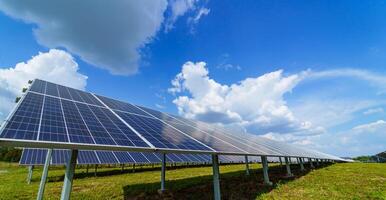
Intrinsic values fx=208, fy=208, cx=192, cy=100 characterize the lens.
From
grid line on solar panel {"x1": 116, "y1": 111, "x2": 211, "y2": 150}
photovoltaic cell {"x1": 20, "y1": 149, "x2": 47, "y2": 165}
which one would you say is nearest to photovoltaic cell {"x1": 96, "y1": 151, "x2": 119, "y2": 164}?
photovoltaic cell {"x1": 20, "y1": 149, "x2": 47, "y2": 165}

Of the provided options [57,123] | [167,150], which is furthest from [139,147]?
[57,123]

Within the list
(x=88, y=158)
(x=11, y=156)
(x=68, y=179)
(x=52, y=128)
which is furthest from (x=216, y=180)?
(x=11, y=156)

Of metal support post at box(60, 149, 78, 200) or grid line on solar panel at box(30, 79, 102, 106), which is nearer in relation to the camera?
metal support post at box(60, 149, 78, 200)

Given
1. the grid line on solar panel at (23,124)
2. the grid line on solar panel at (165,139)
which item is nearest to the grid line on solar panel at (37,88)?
the grid line on solar panel at (23,124)

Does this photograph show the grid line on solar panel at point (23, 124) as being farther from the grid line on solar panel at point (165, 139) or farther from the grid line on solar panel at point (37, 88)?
the grid line on solar panel at point (37, 88)

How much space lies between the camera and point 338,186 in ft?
40.8

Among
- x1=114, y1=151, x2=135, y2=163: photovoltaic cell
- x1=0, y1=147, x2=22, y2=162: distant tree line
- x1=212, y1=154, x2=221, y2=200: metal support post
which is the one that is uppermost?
x1=0, y1=147, x2=22, y2=162: distant tree line

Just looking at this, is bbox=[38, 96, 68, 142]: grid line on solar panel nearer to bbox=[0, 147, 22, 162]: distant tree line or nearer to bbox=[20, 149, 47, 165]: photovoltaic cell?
bbox=[20, 149, 47, 165]: photovoltaic cell

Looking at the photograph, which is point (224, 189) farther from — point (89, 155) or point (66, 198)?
point (89, 155)

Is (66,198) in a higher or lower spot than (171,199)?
higher

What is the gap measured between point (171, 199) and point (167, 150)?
6626 millimetres

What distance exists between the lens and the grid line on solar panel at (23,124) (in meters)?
3.85

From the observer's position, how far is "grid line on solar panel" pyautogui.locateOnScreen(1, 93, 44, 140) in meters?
3.85

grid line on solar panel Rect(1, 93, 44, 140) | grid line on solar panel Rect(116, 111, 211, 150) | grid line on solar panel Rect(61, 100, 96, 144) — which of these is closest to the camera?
grid line on solar panel Rect(1, 93, 44, 140)
